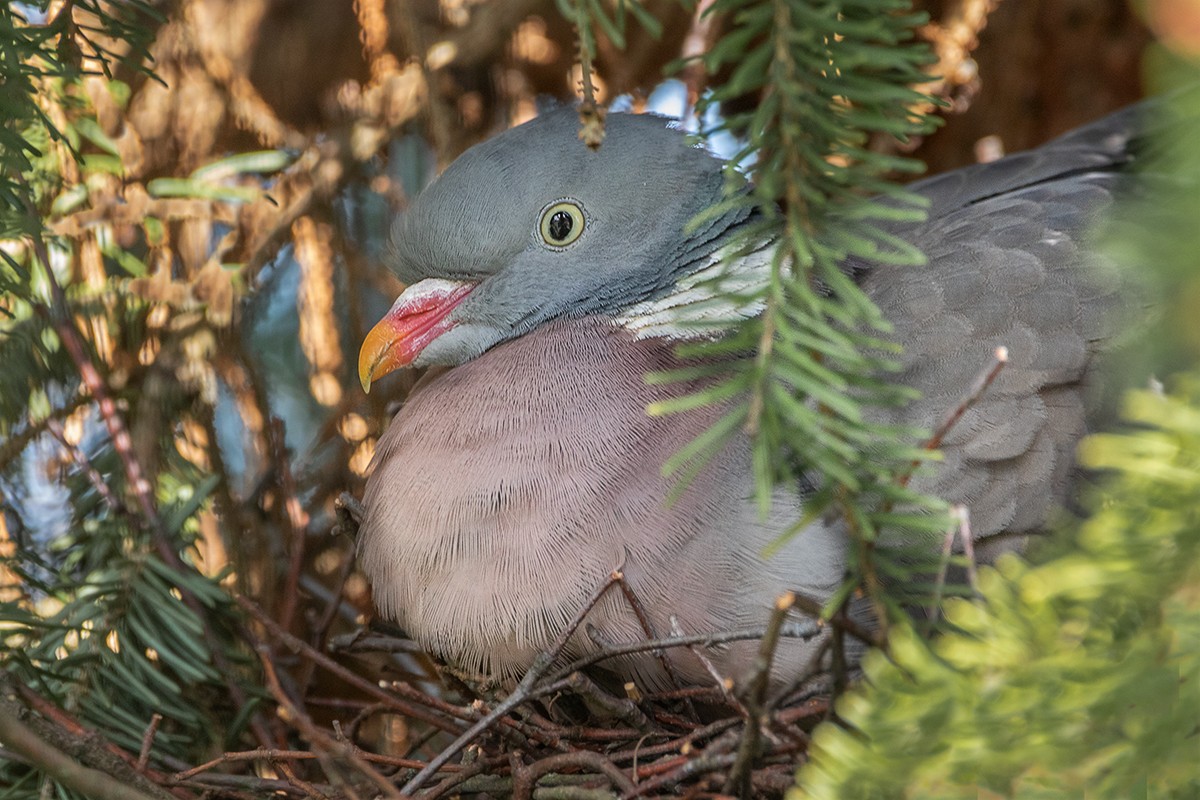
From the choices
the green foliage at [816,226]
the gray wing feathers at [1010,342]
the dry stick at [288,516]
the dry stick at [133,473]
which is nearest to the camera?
the green foliage at [816,226]

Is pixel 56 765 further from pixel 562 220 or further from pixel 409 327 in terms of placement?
pixel 562 220

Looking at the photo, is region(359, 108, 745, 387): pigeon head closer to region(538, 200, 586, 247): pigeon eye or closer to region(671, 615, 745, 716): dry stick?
region(538, 200, 586, 247): pigeon eye

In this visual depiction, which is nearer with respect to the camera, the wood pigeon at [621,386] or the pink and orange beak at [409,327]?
the wood pigeon at [621,386]

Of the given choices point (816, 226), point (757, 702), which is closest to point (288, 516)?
point (757, 702)

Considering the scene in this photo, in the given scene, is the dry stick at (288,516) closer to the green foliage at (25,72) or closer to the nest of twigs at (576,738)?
the nest of twigs at (576,738)

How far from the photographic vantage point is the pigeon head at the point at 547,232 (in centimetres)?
197

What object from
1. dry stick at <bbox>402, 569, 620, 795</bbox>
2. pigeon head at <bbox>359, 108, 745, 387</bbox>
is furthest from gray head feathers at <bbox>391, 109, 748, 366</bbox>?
dry stick at <bbox>402, 569, 620, 795</bbox>

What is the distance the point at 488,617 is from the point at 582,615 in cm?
19

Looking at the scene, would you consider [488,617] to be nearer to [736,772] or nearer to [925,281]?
[736,772]

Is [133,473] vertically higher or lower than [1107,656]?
lower

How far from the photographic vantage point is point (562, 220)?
198 cm

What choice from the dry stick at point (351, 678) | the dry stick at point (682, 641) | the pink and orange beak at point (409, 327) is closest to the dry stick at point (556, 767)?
the dry stick at point (682, 641)

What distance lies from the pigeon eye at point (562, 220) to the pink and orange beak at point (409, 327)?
16cm

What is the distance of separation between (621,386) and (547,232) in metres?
0.37
